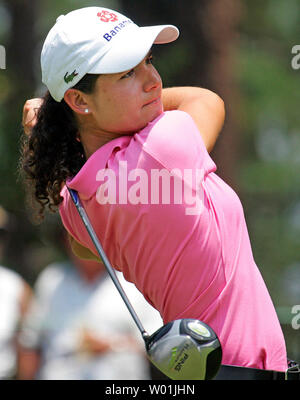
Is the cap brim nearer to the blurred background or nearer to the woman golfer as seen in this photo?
the woman golfer

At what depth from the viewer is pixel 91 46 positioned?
2.61 meters

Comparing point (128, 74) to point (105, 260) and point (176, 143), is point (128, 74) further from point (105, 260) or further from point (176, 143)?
point (105, 260)

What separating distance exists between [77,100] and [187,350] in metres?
0.81

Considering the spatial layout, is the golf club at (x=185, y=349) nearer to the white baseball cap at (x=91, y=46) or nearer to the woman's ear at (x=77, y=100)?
the woman's ear at (x=77, y=100)

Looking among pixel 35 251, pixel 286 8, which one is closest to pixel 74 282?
pixel 35 251

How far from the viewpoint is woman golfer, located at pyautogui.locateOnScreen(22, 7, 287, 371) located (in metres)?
2.56

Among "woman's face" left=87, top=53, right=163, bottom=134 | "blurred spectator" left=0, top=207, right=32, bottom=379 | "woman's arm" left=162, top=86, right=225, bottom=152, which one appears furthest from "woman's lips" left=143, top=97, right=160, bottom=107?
"blurred spectator" left=0, top=207, right=32, bottom=379

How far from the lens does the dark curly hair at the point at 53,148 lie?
9.21 ft

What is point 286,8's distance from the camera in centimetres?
1211

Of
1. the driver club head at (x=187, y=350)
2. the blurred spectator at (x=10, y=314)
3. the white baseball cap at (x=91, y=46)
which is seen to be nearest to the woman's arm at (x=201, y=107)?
the white baseball cap at (x=91, y=46)

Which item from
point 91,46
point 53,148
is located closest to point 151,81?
point 91,46

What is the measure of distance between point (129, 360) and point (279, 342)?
5.58 feet

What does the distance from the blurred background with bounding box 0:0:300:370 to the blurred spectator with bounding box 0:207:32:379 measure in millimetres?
795

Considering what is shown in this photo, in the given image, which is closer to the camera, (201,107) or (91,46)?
(91,46)
